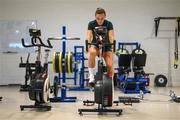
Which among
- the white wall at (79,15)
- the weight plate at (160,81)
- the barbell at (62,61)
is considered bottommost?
the weight plate at (160,81)

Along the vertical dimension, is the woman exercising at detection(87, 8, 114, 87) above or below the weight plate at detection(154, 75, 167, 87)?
above

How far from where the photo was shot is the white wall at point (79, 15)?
418 inches

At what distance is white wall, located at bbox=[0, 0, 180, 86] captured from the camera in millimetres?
10609

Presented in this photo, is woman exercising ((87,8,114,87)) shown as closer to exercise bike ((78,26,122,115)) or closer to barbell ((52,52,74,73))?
exercise bike ((78,26,122,115))

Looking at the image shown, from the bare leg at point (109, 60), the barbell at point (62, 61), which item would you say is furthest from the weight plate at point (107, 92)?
the barbell at point (62, 61)

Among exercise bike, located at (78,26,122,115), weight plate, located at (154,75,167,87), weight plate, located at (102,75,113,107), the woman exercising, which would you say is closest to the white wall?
weight plate, located at (154,75,167,87)

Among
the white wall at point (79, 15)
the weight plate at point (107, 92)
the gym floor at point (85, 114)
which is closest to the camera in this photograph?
the weight plate at point (107, 92)

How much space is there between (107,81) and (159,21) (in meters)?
5.81

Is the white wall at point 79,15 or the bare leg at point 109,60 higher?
the white wall at point 79,15

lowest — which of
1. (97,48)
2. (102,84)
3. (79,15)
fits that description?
(102,84)

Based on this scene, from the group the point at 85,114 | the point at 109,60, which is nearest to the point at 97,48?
the point at 109,60

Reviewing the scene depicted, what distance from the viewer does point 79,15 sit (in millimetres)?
10633

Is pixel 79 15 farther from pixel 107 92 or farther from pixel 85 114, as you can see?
pixel 107 92

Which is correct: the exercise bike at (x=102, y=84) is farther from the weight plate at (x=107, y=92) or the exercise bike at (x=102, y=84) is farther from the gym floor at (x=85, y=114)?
the gym floor at (x=85, y=114)
